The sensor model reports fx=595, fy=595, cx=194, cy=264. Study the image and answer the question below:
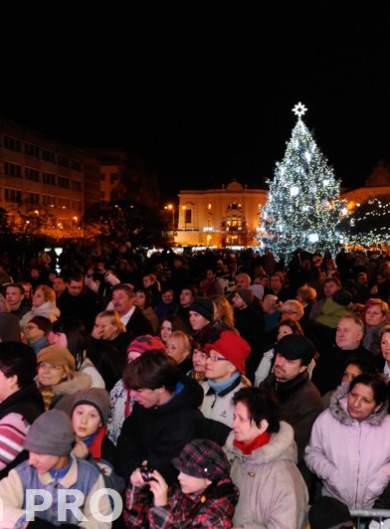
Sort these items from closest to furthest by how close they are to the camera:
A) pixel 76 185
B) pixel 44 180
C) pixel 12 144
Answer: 1. pixel 12 144
2. pixel 44 180
3. pixel 76 185

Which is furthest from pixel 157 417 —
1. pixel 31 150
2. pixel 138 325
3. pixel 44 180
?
pixel 44 180

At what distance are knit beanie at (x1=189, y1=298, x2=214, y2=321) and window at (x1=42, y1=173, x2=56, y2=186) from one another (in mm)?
61915

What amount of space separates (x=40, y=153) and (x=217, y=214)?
44.0m

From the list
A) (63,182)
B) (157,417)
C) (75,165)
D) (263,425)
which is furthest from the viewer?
(75,165)

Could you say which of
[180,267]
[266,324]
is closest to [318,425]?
[266,324]

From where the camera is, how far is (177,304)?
1030 cm

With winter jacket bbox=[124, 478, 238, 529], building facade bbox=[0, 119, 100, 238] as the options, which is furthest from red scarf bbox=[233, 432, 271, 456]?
building facade bbox=[0, 119, 100, 238]

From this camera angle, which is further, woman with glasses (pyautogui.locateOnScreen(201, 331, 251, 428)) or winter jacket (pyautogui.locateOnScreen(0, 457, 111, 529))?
woman with glasses (pyautogui.locateOnScreen(201, 331, 251, 428))

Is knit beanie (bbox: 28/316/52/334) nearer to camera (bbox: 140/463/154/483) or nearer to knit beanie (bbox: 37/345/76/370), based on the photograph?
knit beanie (bbox: 37/345/76/370)

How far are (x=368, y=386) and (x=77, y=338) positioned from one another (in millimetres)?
2763

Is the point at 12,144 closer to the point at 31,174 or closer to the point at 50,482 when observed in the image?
the point at 31,174

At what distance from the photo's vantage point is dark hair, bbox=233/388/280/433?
3.49 meters

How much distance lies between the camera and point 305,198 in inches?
1308

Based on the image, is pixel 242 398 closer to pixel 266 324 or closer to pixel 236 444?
pixel 236 444
